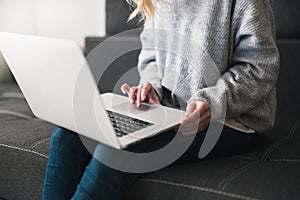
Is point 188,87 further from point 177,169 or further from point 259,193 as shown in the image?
point 259,193

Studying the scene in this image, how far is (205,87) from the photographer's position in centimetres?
126

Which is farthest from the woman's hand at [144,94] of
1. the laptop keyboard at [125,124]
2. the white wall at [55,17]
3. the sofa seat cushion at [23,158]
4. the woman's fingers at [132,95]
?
the white wall at [55,17]

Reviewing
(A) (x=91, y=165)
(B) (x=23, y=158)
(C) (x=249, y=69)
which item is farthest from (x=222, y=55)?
(B) (x=23, y=158)

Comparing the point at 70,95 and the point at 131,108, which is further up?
the point at 70,95

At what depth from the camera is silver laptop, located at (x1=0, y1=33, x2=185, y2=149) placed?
2.90 ft

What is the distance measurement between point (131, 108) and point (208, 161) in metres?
0.23

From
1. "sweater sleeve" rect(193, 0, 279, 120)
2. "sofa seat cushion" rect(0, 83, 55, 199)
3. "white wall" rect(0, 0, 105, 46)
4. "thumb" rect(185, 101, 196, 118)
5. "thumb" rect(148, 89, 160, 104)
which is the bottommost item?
"sofa seat cushion" rect(0, 83, 55, 199)

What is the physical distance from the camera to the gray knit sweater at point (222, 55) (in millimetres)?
1168

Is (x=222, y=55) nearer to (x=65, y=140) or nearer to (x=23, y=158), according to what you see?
(x=65, y=140)

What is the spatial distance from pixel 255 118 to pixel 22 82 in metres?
0.59

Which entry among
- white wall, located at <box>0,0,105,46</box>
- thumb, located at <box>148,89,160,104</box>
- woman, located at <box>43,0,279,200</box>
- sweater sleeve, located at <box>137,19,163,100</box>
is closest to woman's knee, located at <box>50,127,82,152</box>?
woman, located at <box>43,0,279,200</box>

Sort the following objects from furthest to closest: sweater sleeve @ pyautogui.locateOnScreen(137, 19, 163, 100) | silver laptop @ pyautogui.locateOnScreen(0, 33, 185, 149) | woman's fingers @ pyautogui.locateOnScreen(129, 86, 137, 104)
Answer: sweater sleeve @ pyautogui.locateOnScreen(137, 19, 163, 100), woman's fingers @ pyautogui.locateOnScreen(129, 86, 137, 104), silver laptop @ pyautogui.locateOnScreen(0, 33, 185, 149)

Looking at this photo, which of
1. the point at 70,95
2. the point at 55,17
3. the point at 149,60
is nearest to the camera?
the point at 70,95

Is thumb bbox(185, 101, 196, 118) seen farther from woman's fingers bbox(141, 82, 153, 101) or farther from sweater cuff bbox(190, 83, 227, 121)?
woman's fingers bbox(141, 82, 153, 101)
